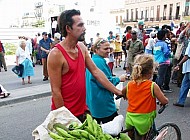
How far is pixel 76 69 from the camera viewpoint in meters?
2.23

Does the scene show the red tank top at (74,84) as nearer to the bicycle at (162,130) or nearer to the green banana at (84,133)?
the bicycle at (162,130)

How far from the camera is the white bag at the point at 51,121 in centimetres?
166

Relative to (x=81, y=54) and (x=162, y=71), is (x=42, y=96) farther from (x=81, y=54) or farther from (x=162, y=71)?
(x=81, y=54)

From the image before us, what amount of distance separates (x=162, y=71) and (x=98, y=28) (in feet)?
44.6

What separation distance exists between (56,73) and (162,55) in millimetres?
5105

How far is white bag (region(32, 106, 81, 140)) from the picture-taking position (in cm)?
166

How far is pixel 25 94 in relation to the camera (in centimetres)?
732

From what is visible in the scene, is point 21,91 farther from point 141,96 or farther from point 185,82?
point 141,96

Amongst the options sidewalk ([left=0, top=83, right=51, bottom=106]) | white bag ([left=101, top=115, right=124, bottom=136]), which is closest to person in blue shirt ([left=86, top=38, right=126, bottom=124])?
white bag ([left=101, top=115, right=124, bottom=136])

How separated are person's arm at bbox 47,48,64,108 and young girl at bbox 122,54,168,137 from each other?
3.03 feet

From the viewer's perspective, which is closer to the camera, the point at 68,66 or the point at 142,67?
the point at 68,66

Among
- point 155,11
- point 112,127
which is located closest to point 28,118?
point 112,127

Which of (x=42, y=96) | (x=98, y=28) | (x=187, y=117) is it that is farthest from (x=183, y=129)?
(x=98, y=28)

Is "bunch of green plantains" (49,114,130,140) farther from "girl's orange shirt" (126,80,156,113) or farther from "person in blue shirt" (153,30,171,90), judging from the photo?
"person in blue shirt" (153,30,171,90)
